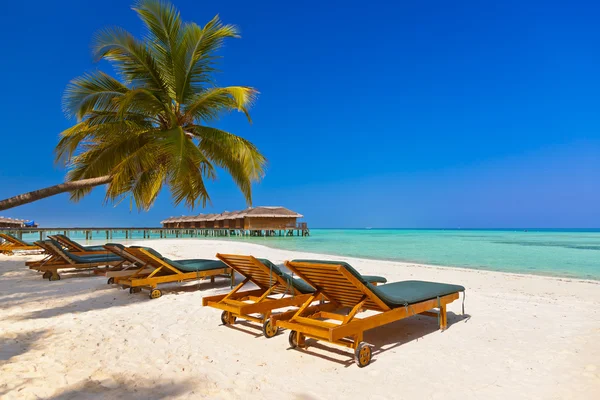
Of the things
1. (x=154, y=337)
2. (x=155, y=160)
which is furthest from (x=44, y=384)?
(x=155, y=160)

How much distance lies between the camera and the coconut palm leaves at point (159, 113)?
7.59 meters

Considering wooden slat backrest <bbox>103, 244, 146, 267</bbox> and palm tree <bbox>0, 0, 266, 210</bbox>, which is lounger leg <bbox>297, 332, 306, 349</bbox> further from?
palm tree <bbox>0, 0, 266, 210</bbox>

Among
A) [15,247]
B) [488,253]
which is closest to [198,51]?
[15,247]

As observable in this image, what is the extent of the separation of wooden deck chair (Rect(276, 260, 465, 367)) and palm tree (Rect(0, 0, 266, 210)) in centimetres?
435

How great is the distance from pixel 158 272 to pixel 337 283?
→ 146 inches

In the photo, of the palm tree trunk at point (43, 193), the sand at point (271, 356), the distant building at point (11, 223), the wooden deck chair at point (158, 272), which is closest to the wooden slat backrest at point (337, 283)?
the sand at point (271, 356)

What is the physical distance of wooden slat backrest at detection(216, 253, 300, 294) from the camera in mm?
4352

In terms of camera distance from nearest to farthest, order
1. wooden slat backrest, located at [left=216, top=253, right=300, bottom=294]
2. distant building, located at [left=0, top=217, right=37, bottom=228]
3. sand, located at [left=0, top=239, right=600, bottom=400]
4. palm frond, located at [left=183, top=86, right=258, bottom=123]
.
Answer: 1. sand, located at [left=0, top=239, right=600, bottom=400]
2. wooden slat backrest, located at [left=216, top=253, right=300, bottom=294]
3. palm frond, located at [left=183, top=86, right=258, bottom=123]
4. distant building, located at [left=0, top=217, right=37, bottom=228]

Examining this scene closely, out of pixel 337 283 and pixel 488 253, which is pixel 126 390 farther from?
pixel 488 253

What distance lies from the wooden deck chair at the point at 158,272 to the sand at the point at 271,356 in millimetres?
404

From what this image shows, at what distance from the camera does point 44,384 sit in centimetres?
265

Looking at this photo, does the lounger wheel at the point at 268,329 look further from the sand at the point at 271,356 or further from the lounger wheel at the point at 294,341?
the lounger wheel at the point at 294,341

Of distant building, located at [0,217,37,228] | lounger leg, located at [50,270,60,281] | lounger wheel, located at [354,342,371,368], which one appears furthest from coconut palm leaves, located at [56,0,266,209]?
distant building, located at [0,217,37,228]

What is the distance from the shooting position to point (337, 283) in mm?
3623
